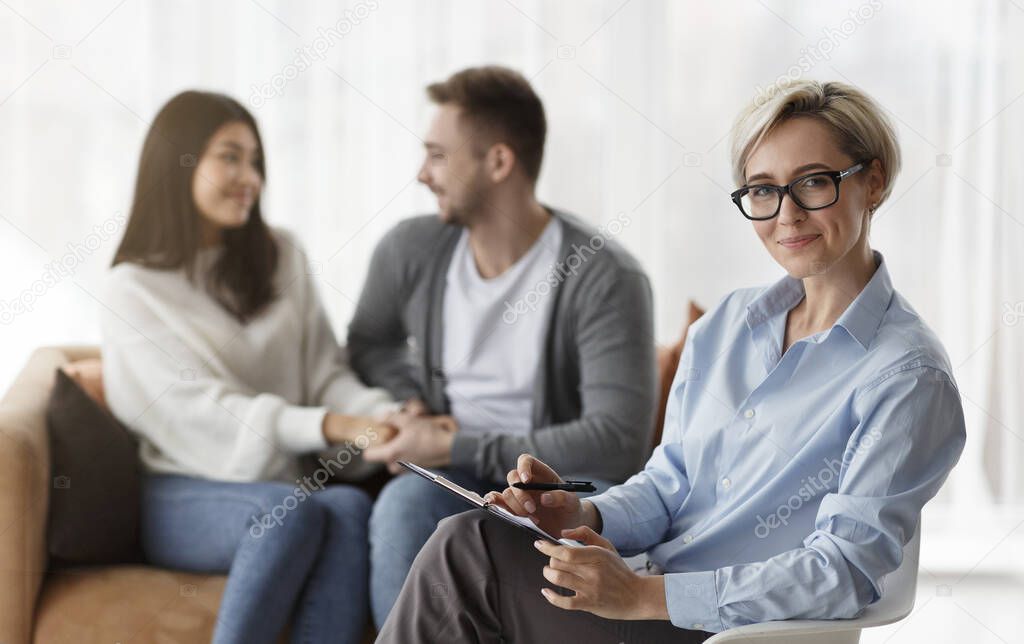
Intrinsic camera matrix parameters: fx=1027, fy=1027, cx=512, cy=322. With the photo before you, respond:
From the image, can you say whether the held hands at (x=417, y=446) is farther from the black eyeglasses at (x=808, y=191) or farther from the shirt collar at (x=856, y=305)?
the black eyeglasses at (x=808, y=191)

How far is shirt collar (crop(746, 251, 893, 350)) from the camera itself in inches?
51.3

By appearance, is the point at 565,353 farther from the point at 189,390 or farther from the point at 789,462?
the point at 789,462

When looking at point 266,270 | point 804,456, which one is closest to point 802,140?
point 804,456

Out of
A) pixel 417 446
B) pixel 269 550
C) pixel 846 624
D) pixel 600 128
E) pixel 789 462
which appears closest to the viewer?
pixel 846 624

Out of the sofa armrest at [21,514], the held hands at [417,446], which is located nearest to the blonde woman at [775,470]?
the held hands at [417,446]

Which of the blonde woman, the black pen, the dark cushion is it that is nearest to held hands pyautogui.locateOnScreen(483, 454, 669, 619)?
the blonde woman

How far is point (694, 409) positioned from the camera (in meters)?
1.47

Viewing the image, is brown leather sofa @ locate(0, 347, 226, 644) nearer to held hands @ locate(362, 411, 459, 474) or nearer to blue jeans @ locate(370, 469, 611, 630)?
blue jeans @ locate(370, 469, 611, 630)

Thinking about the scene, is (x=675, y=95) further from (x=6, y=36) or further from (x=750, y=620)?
(x=750, y=620)

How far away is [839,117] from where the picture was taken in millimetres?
1312

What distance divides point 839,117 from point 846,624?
62cm

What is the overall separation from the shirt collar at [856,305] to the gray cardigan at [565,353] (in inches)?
27.4

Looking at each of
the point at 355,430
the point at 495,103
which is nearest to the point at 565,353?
the point at 355,430

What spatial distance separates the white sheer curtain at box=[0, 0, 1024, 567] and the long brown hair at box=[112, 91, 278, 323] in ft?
2.73
